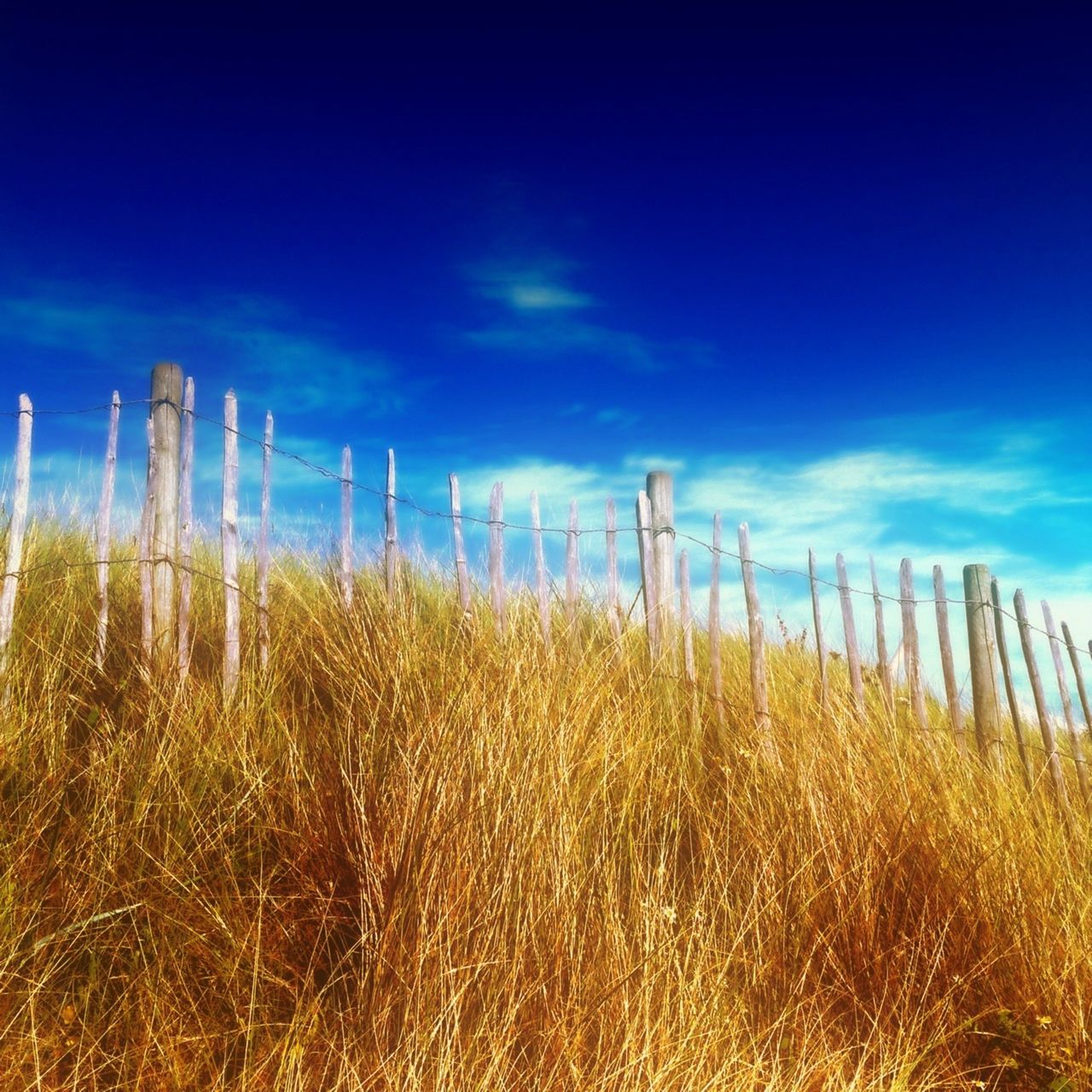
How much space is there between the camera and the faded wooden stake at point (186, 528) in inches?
188

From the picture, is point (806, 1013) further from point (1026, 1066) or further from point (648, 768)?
point (648, 768)

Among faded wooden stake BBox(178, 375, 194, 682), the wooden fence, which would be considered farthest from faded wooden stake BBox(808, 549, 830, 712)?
faded wooden stake BBox(178, 375, 194, 682)

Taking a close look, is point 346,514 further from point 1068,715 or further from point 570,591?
point 1068,715

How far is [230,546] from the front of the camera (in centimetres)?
493

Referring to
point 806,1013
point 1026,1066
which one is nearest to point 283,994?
point 806,1013

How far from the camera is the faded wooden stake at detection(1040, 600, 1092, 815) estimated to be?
5926mm

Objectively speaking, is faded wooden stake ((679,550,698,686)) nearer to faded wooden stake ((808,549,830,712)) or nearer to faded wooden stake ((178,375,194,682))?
faded wooden stake ((808,549,830,712))

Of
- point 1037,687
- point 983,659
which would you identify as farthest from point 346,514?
point 1037,687

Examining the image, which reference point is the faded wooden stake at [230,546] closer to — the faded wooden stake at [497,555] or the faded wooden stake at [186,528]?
the faded wooden stake at [186,528]

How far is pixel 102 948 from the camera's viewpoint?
3107 mm

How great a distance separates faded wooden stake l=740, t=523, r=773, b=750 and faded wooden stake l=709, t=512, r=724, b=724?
0.46 ft

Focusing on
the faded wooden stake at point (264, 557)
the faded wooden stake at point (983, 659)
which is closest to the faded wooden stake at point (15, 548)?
the faded wooden stake at point (264, 557)

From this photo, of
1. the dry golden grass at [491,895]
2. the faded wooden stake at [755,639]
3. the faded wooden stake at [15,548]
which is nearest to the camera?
the dry golden grass at [491,895]

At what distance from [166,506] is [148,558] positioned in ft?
0.91
